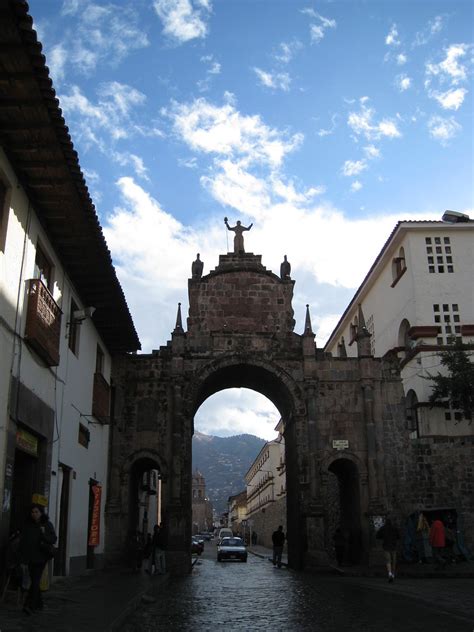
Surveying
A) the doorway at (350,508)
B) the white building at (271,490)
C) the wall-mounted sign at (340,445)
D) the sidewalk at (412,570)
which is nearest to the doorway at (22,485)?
the sidewalk at (412,570)

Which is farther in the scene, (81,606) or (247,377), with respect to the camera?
(247,377)

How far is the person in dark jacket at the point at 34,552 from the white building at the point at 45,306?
43.2 inches

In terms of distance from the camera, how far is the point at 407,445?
22562 millimetres

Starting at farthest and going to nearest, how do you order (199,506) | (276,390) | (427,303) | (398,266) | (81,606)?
(199,506) → (398,266) → (427,303) → (276,390) → (81,606)

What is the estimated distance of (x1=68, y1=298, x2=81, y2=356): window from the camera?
51.1 ft

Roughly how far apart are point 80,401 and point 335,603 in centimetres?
832

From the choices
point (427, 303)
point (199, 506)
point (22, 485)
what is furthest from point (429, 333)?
point (199, 506)

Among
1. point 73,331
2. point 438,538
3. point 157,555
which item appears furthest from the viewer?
point 438,538

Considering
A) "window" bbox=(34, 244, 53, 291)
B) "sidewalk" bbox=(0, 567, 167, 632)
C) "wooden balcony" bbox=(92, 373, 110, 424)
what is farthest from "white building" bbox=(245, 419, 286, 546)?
"window" bbox=(34, 244, 53, 291)

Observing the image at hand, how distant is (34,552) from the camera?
918 centimetres

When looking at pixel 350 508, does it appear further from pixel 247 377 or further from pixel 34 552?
pixel 34 552

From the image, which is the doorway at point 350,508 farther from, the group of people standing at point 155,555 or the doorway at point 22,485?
the doorway at point 22,485

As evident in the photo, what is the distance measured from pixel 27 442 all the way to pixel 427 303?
1822 centimetres

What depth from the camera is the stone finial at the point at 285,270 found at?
25.0 metres
